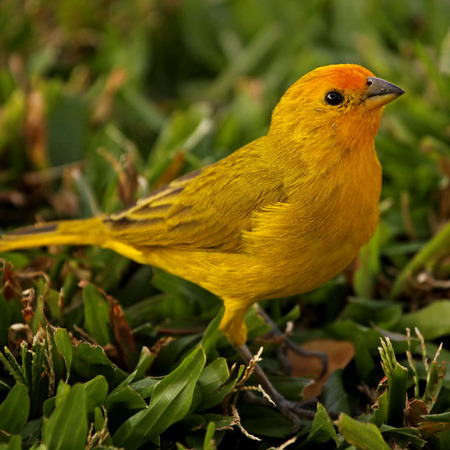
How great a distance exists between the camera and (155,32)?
4699 millimetres

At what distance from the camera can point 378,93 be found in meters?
2.16

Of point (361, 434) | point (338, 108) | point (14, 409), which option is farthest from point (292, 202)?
point (14, 409)

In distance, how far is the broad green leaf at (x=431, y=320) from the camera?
2.53m

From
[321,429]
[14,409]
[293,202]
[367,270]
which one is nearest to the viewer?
[14,409]

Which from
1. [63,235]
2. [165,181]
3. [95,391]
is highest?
[165,181]

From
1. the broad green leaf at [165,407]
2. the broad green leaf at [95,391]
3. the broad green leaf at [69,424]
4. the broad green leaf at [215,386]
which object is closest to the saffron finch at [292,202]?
the broad green leaf at [215,386]

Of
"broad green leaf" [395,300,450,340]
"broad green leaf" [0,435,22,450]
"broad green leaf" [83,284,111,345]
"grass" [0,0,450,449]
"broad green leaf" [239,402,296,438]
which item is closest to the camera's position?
"broad green leaf" [0,435,22,450]

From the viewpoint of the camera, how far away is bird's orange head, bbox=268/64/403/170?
85.0 inches

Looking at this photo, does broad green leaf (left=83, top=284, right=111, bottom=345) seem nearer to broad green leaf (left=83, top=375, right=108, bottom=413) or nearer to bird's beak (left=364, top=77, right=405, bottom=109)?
broad green leaf (left=83, top=375, right=108, bottom=413)

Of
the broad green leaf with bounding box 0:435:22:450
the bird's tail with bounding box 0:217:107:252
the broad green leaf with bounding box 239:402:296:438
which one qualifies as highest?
the bird's tail with bounding box 0:217:107:252

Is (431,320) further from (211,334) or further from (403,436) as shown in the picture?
(211,334)

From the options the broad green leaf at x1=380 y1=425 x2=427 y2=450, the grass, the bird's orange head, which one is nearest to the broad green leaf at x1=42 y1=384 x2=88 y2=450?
the grass

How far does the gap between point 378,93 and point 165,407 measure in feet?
3.99

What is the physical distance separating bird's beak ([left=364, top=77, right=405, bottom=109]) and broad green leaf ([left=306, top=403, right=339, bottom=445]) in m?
0.99
